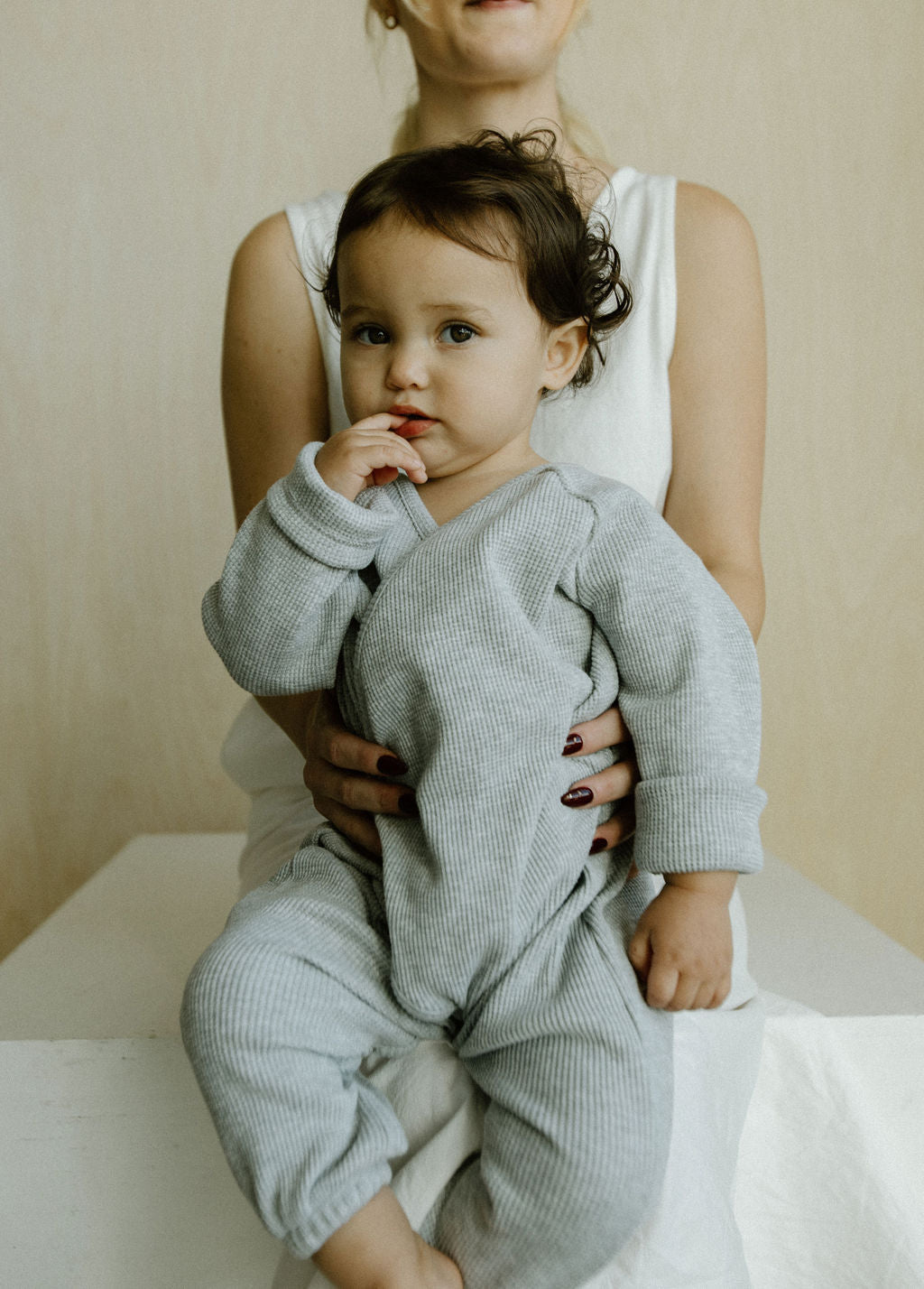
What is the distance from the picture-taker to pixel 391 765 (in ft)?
2.62

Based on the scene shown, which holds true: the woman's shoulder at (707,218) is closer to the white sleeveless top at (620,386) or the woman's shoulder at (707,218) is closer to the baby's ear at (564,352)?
the white sleeveless top at (620,386)

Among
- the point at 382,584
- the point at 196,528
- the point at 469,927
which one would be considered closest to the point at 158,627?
the point at 196,528

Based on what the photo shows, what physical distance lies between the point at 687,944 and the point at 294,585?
34cm

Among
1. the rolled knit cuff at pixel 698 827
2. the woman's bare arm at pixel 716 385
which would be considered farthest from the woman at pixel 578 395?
the rolled knit cuff at pixel 698 827

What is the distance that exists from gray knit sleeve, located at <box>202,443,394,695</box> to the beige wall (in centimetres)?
102

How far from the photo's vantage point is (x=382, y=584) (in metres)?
0.80

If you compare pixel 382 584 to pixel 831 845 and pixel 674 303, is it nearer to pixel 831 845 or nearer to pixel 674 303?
pixel 674 303

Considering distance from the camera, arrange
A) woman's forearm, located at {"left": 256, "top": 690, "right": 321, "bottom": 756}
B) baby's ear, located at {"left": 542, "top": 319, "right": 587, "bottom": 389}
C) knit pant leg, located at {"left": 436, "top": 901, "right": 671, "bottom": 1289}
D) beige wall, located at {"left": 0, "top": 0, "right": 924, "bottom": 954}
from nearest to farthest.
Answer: knit pant leg, located at {"left": 436, "top": 901, "right": 671, "bottom": 1289}
baby's ear, located at {"left": 542, "top": 319, "right": 587, "bottom": 389}
woman's forearm, located at {"left": 256, "top": 690, "right": 321, "bottom": 756}
beige wall, located at {"left": 0, "top": 0, "right": 924, "bottom": 954}

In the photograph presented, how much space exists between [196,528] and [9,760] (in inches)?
18.9

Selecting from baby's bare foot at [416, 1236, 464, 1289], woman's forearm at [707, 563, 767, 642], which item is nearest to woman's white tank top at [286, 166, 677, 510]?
woman's forearm at [707, 563, 767, 642]

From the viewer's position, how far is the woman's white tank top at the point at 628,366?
117 cm

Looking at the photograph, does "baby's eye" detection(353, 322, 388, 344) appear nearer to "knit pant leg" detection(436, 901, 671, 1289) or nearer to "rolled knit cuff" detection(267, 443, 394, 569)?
"rolled knit cuff" detection(267, 443, 394, 569)

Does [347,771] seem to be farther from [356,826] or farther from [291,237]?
[291,237]

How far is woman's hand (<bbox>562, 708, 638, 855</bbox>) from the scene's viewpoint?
774mm
